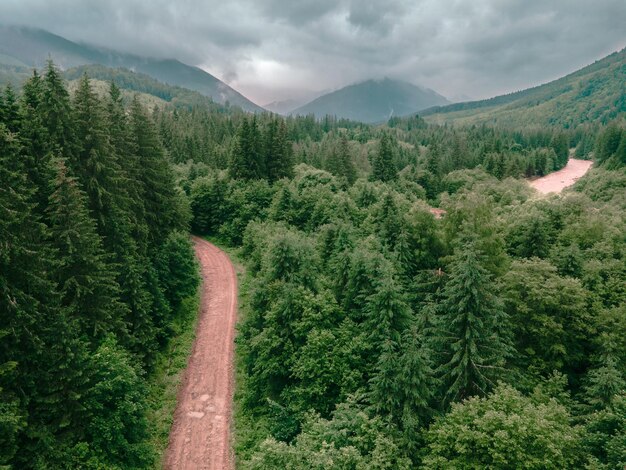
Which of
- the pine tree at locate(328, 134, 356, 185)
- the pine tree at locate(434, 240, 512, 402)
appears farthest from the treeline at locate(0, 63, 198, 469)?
the pine tree at locate(328, 134, 356, 185)

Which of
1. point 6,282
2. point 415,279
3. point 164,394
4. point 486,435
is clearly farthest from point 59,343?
point 415,279

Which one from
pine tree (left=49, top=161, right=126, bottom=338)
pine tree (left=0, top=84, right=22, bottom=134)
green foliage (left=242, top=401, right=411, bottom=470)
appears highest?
pine tree (left=0, top=84, right=22, bottom=134)

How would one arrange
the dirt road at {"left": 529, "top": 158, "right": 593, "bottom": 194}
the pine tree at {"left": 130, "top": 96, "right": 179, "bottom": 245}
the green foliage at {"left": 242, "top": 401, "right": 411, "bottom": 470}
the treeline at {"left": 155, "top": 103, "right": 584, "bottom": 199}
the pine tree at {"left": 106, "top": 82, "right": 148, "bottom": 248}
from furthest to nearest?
the dirt road at {"left": 529, "top": 158, "right": 593, "bottom": 194} < the treeline at {"left": 155, "top": 103, "right": 584, "bottom": 199} < the pine tree at {"left": 130, "top": 96, "right": 179, "bottom": 245} < the pine tree at {"left": 106, "top": 82, "right": 148, "bottom": 248} < the green foliage at {"left": 242, "top": 401, "right": 411, "bottom": 470}

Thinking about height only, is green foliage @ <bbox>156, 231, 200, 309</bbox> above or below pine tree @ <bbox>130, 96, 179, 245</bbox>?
below

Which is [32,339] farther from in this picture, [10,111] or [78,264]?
[10,111]

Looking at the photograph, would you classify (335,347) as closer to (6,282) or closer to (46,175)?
(6,282)

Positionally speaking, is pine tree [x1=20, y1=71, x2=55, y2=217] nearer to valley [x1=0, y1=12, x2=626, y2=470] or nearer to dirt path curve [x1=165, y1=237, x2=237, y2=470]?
valley [x1=0, y1=12, x2=626, y2=470]

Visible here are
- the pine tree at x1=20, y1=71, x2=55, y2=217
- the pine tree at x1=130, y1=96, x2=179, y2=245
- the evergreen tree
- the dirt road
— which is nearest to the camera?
the pine tree at x1=20, y1=71, x2=55, y2=217

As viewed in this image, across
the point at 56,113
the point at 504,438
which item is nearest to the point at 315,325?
the point at 504,438
